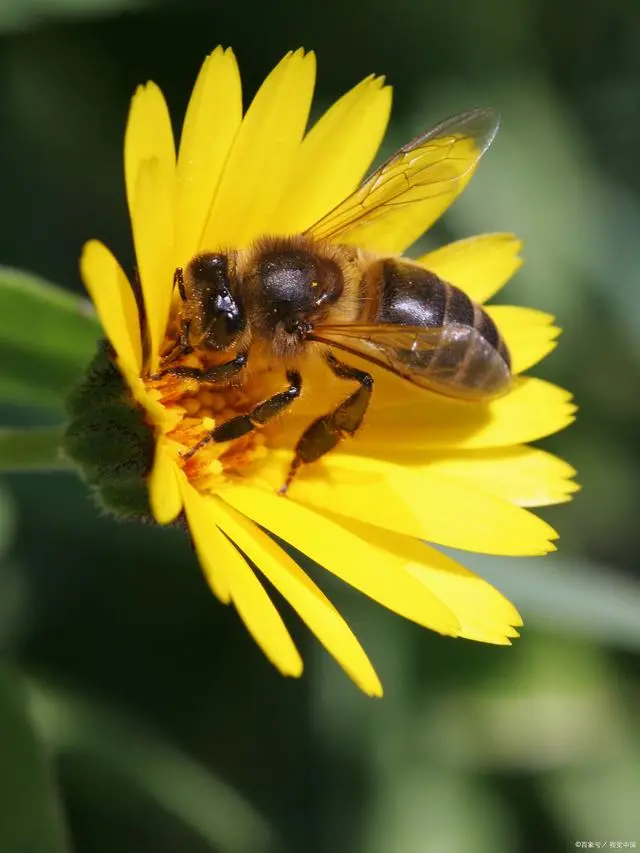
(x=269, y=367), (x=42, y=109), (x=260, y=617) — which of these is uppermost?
(x=42, y=109)

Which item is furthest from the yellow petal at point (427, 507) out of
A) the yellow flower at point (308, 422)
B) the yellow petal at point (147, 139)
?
the yellow petal at point (147, 139)

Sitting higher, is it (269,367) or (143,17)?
(143,17)

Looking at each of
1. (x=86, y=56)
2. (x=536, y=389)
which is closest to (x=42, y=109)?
(x=86, y=56)

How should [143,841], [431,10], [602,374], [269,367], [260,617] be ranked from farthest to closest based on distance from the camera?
[602,374] → [431,10] → [143,841] → [269,367] → [260,617]

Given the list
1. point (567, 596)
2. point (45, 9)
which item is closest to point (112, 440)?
point (567, 596)

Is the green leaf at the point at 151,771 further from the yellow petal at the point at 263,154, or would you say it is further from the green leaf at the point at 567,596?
the yellow petal at the point at 263,154

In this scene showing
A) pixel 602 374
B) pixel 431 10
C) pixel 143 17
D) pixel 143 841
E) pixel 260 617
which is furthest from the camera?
pixel 602 374

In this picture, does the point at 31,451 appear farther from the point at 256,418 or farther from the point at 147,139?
the point at 147,139

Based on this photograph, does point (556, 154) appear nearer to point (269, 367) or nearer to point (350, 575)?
point (269, 367)
